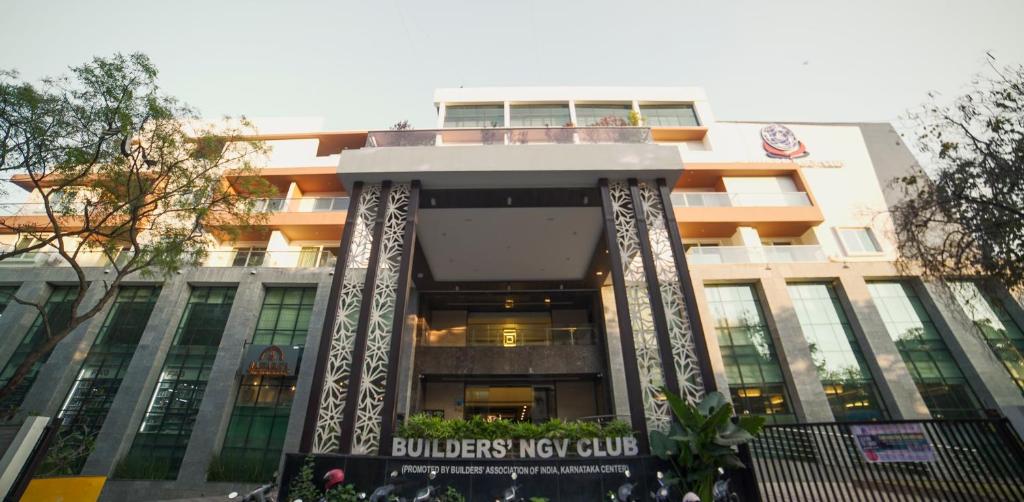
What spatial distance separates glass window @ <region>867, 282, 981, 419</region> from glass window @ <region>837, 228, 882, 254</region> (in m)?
1.82

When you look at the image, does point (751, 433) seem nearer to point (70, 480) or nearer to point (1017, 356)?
point (70, 480)

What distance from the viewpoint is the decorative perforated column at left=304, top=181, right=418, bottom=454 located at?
8453 millimetres

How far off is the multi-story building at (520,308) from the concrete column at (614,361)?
81 mm

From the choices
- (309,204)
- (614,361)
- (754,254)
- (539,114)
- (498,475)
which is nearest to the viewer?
(498,475)

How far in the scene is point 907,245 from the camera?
38.5 ft

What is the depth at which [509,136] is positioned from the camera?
455 inches

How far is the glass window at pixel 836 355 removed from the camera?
15.8m

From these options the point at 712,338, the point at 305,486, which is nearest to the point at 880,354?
the point at 712,338

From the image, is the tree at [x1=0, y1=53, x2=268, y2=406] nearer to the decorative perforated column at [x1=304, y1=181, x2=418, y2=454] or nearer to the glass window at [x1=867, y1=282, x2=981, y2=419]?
the decorative perforated column at [x1=304, y1=181, x2=418, y2=454]

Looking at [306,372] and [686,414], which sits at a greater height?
[306,372]

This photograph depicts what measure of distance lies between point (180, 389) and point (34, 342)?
24.6 ft

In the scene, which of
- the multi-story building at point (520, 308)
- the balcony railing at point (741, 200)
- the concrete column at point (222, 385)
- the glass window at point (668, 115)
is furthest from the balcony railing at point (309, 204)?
the glass window at point (668, 115)

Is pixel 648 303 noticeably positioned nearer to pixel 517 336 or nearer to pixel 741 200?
pixel 517 336

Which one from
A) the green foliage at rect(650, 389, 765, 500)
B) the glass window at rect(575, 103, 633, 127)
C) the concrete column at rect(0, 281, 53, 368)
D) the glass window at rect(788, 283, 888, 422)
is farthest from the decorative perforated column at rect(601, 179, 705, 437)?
the concrete column at rect(0, 281, 53, 368)
